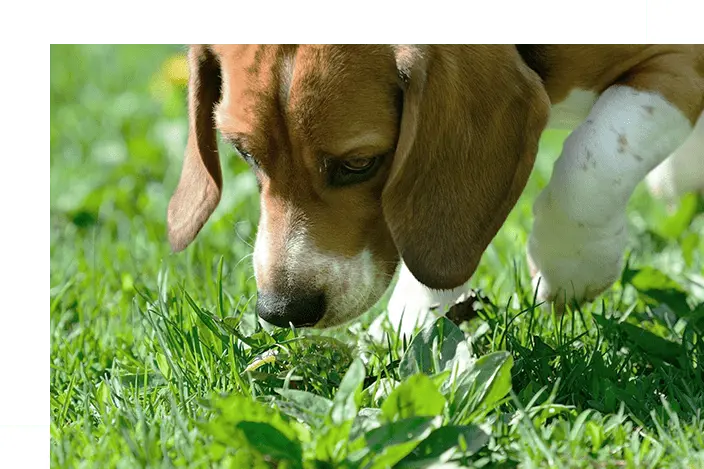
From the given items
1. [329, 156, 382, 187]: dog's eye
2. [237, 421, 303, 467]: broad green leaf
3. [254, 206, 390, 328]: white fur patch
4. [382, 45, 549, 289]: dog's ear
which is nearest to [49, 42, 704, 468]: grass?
[237, 421, 303, 467]: broad green leaf

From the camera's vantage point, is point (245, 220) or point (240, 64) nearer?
point (240, 64)

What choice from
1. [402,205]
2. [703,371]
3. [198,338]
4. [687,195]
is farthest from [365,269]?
[687,195]

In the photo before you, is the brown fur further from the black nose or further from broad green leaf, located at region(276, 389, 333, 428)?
broad green leaf, located at region(276, 389, 333, 428)

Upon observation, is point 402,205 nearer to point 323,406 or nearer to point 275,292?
point 275,292

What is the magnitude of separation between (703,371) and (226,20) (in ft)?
4.91

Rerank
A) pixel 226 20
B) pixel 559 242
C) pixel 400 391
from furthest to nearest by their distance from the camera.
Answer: pixel 559 242
pixel 226 20
pixel 400 391

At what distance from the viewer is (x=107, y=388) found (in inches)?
107

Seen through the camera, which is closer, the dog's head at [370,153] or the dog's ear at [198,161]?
the dog's head at [370,153]

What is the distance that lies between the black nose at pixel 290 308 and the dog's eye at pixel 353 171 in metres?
0.31

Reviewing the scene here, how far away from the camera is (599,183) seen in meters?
2.90

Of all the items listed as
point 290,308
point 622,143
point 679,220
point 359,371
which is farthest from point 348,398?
point 679,220

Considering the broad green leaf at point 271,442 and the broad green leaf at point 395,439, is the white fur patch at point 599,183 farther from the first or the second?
the broad green leaf at point 271,442

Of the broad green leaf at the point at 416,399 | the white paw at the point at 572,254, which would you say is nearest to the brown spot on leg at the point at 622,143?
the white paw at the point at 572,254

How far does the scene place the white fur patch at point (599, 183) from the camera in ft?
9.56
